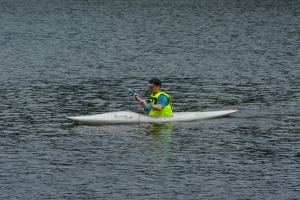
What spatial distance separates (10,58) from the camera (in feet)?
195

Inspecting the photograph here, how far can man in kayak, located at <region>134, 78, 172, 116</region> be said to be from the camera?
35719 mm

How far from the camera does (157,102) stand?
36000 millimetres

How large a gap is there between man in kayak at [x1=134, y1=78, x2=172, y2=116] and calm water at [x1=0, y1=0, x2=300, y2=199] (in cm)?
70

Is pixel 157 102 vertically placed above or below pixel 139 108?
above

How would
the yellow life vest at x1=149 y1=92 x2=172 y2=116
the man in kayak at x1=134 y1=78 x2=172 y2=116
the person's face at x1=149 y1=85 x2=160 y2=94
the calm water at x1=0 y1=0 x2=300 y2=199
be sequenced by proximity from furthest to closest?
1. the yellow life vest at x1=149 y1=92 x2=172 y2=116
2. the person's face at x1=149 y1=85 x2=160 y2=94
3. the man in kayak at x1=134 y1=78 x2=172 y2=116
4. the calm water at x1=0 y1=0 x2=300 y2=199

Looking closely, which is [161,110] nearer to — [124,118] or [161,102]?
[161,102]

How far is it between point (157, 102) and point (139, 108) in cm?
488

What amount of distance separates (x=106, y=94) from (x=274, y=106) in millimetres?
8443

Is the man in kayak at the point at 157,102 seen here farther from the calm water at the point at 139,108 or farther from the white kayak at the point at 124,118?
the calm water at the point at 139,108

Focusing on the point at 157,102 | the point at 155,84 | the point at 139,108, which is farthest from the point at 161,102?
the point at 139,108

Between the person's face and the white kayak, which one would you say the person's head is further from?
the white kayak

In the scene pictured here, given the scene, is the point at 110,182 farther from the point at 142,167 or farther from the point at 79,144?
the point at 79,144

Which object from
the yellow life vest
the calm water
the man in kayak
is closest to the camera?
the calm water

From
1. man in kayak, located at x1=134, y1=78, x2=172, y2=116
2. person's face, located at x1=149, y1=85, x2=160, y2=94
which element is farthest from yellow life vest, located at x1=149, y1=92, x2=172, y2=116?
person's face, located at x1=149, y1=85, x2=160, y2=94
